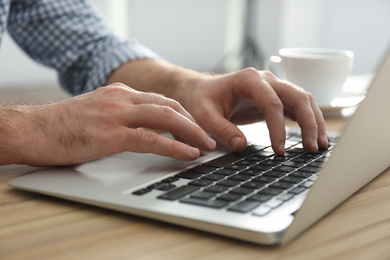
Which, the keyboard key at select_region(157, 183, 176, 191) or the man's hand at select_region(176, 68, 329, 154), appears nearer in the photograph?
the keyboard key at select_region(157, 183, 176, 191)

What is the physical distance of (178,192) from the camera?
434 millimetres

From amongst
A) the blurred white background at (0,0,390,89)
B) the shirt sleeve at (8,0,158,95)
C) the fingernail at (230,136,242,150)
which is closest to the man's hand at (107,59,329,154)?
the fingernail at (230,136,242,150)

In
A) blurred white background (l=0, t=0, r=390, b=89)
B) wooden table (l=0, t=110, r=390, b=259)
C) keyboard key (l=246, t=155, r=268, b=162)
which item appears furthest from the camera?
blurred white background (l=0, t=0, r=390, b=89)

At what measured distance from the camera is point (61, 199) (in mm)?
469

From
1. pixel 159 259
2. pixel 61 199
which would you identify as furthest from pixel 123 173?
pixel 159 259

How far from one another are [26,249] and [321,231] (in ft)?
0.71

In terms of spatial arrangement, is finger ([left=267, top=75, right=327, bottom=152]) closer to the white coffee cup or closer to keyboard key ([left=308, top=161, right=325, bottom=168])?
keyboard key ([left=308, top=161, right=325, bottom=168])

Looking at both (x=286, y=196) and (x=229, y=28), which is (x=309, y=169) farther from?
(x=229, y=28)

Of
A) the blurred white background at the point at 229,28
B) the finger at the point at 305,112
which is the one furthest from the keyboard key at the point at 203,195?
the blurred white background at the point at 229,28

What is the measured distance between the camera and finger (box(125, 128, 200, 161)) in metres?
0.54

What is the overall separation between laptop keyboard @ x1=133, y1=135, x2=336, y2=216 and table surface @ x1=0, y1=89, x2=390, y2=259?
0.10 ft

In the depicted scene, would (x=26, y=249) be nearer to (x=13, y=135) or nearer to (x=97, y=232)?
(x=97, y=232)

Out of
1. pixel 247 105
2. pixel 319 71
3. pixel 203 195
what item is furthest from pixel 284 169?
pixel 319 71

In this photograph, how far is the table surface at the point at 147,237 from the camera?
1.16 ft
